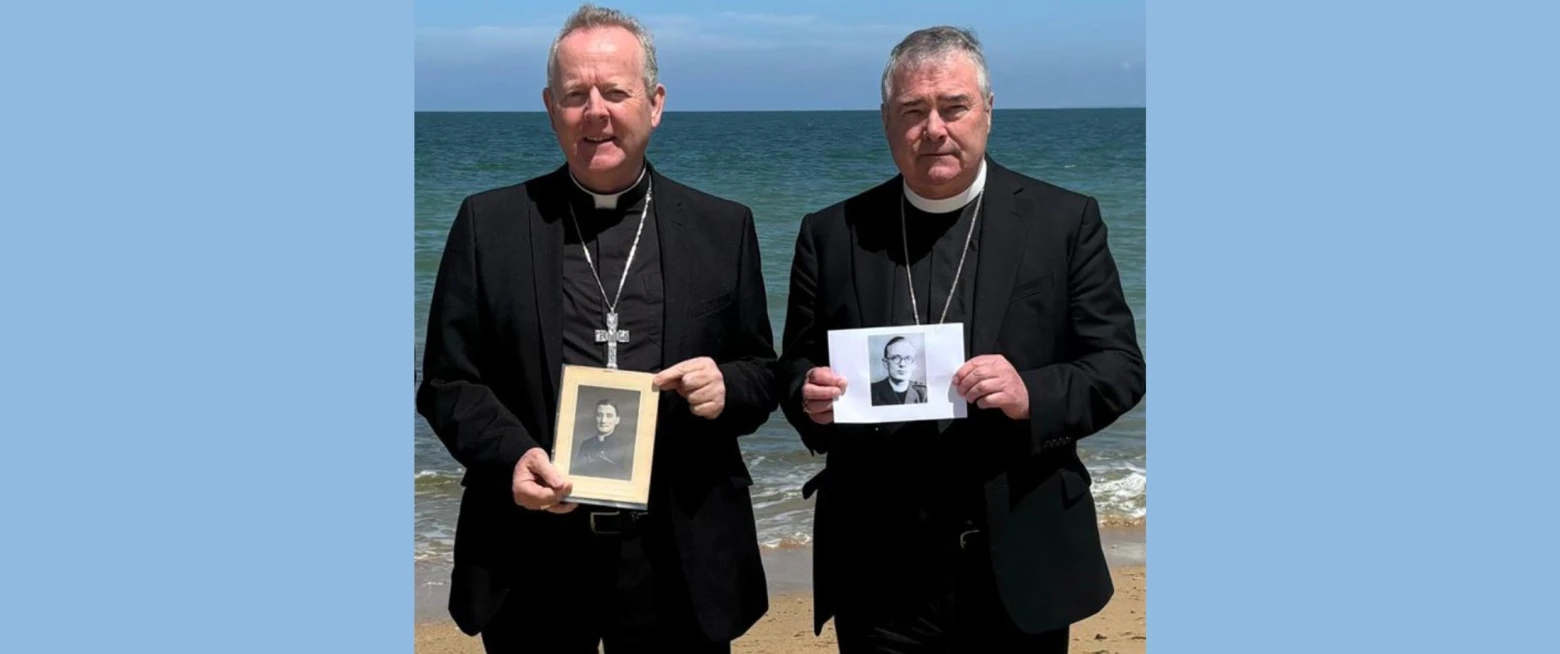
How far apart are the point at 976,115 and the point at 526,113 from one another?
2.69 m

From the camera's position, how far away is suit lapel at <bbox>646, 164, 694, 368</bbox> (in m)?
4.29

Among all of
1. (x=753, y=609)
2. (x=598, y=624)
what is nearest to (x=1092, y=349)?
(x=753, y=609)

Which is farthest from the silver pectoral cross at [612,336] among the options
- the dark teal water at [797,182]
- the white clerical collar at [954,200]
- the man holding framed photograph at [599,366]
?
the dark teal water at [797,182]

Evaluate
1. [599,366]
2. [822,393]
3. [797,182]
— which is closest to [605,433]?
[599,366]

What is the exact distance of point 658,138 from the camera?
332 inches

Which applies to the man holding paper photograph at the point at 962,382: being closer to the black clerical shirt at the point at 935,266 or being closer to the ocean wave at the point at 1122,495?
the black clerical shirt at the point at 935,266

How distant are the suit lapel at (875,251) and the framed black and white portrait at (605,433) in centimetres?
60

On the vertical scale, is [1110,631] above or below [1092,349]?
below

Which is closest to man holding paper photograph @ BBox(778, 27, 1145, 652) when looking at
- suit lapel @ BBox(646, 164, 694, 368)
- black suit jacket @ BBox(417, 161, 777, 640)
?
black suit jacket @ BBox(417, 161, 777, 640)

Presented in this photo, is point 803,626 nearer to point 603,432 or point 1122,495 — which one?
point 1122,495

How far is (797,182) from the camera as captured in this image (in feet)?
25.2

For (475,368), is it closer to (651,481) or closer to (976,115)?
(651,481)

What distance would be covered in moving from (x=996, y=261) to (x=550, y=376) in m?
1.18

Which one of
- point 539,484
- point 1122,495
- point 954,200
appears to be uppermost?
point 954,200
